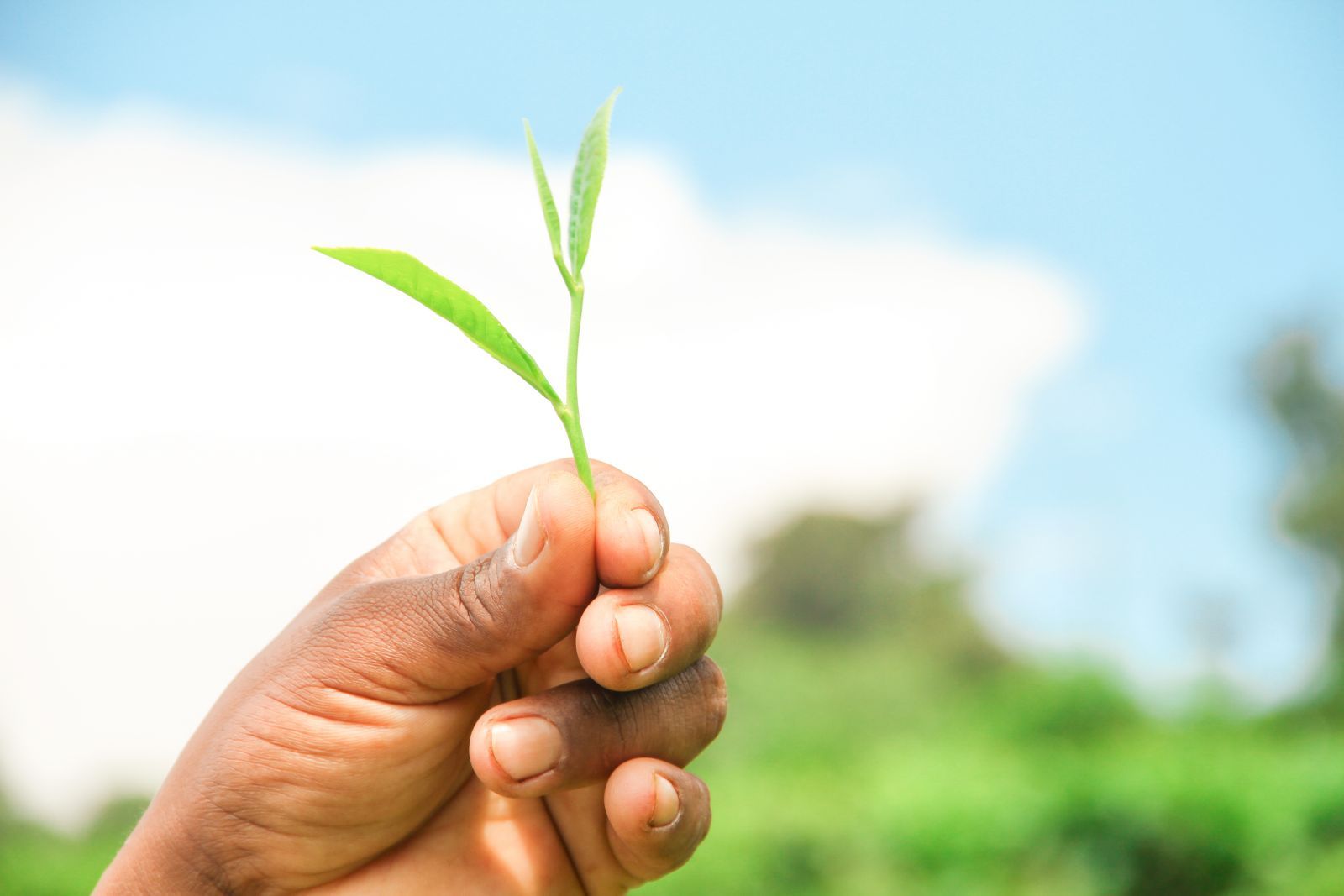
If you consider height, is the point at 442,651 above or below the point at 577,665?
above

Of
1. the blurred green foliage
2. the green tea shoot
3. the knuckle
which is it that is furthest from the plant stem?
the blurred green foliage

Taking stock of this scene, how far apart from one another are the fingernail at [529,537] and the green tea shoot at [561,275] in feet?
0.24

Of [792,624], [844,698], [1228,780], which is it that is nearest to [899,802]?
[1228,780]

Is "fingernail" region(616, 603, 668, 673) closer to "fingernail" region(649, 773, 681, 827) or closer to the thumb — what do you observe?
the thumb

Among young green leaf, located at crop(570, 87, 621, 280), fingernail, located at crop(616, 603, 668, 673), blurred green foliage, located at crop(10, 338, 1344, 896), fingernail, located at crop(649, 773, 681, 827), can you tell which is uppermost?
young green leaf, located at crop(570, 87, 621, 280)

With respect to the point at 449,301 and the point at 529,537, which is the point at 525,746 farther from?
the point at 449,301

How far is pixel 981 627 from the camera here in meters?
12.2

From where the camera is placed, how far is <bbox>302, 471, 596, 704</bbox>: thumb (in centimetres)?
106

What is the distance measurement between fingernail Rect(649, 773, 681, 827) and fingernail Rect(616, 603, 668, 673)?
176 millimetres

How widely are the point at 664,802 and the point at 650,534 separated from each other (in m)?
0.32

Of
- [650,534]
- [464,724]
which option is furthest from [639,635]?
[464,724]

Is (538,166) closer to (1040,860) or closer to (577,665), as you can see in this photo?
(577,665)

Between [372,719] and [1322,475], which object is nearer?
[372,719]

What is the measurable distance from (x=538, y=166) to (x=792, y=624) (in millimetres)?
12392
